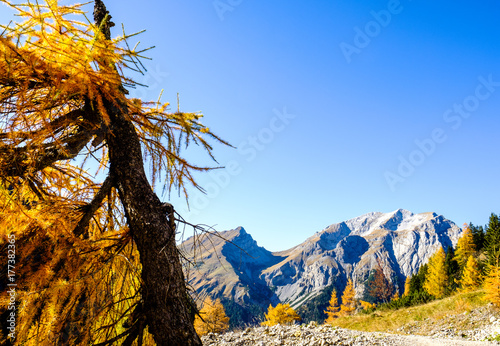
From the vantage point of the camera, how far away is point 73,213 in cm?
213

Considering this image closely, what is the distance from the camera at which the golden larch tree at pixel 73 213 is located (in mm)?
1840

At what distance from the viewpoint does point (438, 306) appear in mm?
20594

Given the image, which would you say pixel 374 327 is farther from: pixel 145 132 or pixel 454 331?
pixel 145 132

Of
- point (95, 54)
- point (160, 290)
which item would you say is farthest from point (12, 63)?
point (160, 290)

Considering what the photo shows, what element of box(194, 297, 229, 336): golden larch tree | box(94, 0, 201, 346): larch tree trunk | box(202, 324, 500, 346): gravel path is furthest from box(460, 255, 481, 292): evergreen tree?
box(94, 0, 201, 346): larch tree trunk

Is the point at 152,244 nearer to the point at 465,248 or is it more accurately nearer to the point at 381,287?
the point at 465,248

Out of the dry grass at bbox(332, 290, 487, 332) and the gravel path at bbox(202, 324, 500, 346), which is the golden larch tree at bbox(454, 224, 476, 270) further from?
the gravel path at bbox(202, 324, 500, 346)

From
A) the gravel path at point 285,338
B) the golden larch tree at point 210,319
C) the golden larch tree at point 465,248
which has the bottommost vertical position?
the golden larch tree at point 465,248

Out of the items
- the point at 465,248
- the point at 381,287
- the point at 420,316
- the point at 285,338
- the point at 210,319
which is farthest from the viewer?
the point at 381,287

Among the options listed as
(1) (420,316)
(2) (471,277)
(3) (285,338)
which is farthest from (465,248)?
(3) (285,338)

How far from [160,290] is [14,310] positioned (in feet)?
3.25

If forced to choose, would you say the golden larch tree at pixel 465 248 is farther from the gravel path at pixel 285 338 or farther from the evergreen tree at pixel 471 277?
the gravel path at pixel 285 338

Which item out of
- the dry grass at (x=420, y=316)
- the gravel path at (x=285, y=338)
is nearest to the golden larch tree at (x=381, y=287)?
the dry grass at (x=420, y=316)

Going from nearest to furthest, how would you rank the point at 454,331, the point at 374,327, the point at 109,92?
the point at 109,92, the point at 454,331, the point at 374,327
